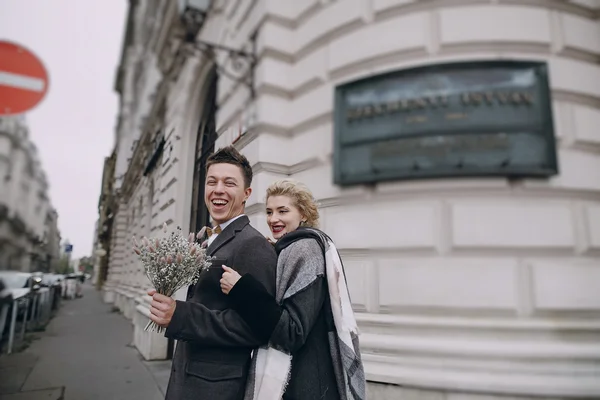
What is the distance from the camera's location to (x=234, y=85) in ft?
17.4

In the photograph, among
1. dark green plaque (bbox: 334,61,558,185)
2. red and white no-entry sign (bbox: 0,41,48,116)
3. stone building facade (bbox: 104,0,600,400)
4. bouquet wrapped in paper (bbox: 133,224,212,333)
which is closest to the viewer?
bouquet wrapped in paper (bbox: 133,224,212,333)

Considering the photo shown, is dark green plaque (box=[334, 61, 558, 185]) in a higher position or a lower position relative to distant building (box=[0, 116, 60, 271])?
higher

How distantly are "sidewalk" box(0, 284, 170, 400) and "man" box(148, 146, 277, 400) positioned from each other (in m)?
3.63

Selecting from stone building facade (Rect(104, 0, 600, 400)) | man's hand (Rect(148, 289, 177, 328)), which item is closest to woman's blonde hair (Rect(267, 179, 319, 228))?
man's hand (Rect(148, 289, 177, 328))

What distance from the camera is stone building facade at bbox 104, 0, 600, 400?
2.89 metres

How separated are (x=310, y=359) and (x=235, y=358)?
31 cm

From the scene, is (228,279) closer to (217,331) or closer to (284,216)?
(217,331)

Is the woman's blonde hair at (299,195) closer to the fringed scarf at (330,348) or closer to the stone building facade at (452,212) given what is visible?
the fringed scarf at (330,348)

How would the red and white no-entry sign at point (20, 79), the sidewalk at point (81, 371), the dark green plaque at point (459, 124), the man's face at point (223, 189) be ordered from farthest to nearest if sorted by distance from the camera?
the sidewalk at point (81, 371)
the dark green plaque at point (459, 124)
the red and white no-entry sign at point (20, 79)
the man's face at point (223, 189)

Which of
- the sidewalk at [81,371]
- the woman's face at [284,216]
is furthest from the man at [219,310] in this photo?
the sidewalk at [81,371]

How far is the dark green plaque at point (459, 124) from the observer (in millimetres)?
3150

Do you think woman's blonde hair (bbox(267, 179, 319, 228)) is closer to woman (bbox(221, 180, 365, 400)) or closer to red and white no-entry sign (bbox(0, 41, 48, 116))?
woman (bbox(221, 180, 365, 400))

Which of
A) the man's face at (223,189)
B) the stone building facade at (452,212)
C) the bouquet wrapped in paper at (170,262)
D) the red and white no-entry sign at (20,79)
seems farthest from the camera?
the stone building facade at (452,212)

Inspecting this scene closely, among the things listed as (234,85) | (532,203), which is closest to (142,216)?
(234,85)
